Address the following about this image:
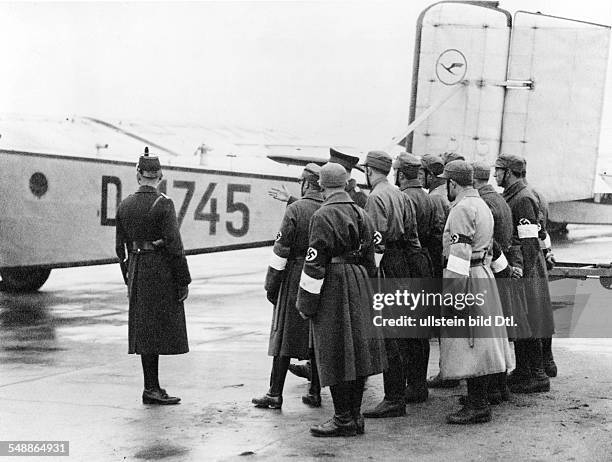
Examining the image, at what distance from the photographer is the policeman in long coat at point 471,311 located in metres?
5.50

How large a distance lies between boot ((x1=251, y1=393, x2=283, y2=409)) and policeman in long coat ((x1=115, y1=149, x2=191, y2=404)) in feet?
1.78

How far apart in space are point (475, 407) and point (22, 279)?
8.07 metres

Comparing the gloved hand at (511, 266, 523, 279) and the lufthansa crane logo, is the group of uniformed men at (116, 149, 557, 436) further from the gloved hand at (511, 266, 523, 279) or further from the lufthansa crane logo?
the lufthansa crane logo

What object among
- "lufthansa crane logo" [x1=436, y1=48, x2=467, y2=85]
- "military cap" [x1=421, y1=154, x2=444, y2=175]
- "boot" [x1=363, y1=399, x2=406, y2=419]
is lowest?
"boot" [x1=363, y1=399, x2=406, y2=419]

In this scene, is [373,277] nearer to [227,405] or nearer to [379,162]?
[379,162]

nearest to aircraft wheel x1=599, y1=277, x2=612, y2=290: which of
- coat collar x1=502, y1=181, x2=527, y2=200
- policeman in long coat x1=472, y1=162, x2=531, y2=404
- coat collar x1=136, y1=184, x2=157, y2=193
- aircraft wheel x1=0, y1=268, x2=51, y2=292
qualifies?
coat collar x1=502, y1=181, x2=527, y2=200

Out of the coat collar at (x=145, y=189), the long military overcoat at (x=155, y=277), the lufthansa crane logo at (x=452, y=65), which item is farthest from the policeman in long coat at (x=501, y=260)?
the lufthansa crane logo at (x=452, y=65)

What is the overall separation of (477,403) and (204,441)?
162 centimetres

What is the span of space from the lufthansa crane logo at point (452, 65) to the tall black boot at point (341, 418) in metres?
6.55

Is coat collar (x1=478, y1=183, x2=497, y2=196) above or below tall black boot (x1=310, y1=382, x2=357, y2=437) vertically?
above

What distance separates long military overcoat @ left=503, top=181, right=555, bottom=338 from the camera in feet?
22.0

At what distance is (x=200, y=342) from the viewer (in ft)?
28.1

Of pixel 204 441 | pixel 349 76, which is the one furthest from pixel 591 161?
pixel 204 441

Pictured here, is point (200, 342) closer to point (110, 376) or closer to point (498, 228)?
point (110, 376)
